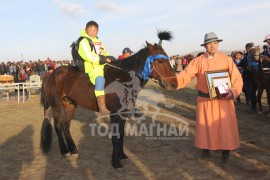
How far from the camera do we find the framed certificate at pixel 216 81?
435 cm

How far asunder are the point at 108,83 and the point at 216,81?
6.19 feet

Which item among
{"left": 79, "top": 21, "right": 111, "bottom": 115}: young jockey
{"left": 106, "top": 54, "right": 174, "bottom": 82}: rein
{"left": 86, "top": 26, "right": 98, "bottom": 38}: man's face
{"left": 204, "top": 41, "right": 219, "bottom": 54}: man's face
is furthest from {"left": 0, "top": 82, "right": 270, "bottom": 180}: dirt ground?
{"left": 86, "top": 26, "right": 98, "bottom": 38}: man's face

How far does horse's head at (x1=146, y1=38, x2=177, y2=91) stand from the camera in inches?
173

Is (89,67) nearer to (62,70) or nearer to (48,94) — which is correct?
(62,70)

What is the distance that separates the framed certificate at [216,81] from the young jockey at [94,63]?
183 centimetres

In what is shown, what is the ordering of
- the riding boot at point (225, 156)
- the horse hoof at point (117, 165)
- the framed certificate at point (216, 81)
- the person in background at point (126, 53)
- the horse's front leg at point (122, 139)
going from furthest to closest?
the person in background at point (126, 53)
the horse's front leg at point (122, 139)
the horse hoof at point (117, 165)
the riding boot at point (225, 156)
the framed certificate at point (216, 81)

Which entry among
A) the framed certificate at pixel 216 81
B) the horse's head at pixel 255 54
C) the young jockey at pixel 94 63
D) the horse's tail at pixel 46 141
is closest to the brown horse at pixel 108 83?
the horse's tail at pixel 46 141

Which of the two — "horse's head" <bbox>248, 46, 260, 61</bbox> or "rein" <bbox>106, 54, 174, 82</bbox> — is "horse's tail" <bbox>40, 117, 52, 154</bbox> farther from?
"horse's head" <bbox>248, 46, 260, 61</bbox>

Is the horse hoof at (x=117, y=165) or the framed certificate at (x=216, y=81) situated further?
the horse hoof at (x=117, y=165)

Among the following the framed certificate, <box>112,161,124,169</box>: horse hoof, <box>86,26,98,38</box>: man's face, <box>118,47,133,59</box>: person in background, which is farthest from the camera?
<box>118,47,133,59</box>: person in background

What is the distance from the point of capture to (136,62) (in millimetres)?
4746

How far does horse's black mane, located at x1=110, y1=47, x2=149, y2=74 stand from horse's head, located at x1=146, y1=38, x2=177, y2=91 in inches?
6.1

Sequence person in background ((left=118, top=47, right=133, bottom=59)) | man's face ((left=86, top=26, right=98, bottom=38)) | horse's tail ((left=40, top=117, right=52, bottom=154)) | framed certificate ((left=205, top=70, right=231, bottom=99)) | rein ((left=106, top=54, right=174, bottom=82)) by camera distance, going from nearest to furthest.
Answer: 1. framed certificate ((left=205, top=70, right=231, bottom=99))
2. rein ((left=106, top=54, right=174, bottom=82))
3. man's face ((left=86, top=26, right=98, bottom=38))
4. horse's tail ((left=40, top=117, right=52, bottom=154))
5. person in background ((left=118, top=47, right=133, bottom=59))

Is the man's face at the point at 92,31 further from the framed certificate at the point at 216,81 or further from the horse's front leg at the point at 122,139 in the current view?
the framed certificate at the point at 216,81
